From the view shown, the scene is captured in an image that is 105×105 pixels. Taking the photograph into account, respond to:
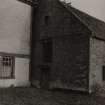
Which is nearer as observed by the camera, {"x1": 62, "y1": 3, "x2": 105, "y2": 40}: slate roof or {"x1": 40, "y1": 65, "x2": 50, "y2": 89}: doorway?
{"x1": 62, "y1": 3, "x2": 105, "y2": 40}: slate roof

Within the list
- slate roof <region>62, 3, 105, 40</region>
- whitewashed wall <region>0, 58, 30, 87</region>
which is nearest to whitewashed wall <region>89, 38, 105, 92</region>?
slate roof <region>62, 3, 105, 40</region>

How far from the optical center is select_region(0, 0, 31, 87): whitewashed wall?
61.5 ft

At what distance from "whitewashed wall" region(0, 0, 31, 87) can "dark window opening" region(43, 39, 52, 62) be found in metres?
1.67

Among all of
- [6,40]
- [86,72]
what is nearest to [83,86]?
[86,72]

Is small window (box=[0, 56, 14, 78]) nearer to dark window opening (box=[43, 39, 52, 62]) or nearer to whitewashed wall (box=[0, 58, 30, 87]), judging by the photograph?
whitewashed wall (box=[0, 58, 30, 87])

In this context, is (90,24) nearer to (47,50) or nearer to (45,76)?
(47,50)

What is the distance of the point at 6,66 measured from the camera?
19.1m

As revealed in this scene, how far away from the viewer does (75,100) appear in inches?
575

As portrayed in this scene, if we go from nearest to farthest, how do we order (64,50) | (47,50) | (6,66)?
(64,50)
(6,66)
(47,50)

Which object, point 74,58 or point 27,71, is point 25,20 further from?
point 74,58

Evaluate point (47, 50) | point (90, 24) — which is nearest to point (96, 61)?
point (90, 24)

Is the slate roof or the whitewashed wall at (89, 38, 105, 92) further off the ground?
the slate roof

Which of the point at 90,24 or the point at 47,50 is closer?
the point at 47,50

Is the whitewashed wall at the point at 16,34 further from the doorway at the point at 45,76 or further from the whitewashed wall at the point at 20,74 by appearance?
the doorway at the point at 45,76
